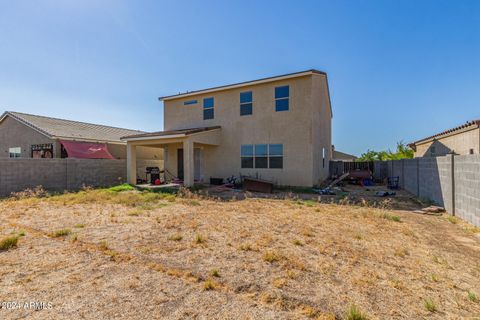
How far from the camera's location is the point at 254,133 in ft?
45.3

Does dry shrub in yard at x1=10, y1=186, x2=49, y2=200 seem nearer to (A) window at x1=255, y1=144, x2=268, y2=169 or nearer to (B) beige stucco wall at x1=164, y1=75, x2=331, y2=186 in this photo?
(B) beige stucco wall at x1=164, y1=75, x2=331, y2=186

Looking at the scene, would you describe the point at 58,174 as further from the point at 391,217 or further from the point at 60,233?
the point at 391,217

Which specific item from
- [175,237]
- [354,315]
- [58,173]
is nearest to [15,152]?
[58,173]

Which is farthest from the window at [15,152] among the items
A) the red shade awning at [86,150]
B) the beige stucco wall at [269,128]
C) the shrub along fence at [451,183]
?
the shrub along fence at [451,183]

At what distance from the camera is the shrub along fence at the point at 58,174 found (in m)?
11.5

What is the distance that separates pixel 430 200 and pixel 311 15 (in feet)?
30.3

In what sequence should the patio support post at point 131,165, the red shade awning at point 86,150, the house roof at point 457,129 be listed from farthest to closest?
the red shade awning at point 86,150 → the patio support post at point 131,165 → the house roof at point 457,129

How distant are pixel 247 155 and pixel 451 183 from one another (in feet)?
30.4

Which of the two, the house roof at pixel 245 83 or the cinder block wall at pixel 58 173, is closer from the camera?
the cinder block wall at pixel 58 173

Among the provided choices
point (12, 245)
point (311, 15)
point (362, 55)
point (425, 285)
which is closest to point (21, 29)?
point (12, 245)

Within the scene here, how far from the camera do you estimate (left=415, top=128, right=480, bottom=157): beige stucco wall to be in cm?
1100

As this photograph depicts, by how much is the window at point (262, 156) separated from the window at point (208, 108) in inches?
128

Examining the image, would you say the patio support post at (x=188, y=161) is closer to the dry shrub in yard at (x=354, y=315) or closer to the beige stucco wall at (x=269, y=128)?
the beige stucco wall at (x=269, y=128)

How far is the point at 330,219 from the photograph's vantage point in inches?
262
